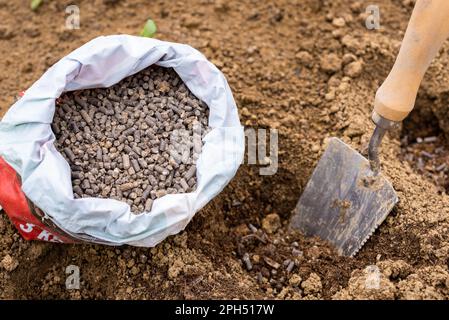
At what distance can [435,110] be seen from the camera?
2723 mm

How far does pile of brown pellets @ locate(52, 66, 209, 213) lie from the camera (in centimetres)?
205

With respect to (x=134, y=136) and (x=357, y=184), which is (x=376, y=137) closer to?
(x=357, y=184)

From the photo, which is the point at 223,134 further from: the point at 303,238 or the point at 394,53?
the point at 394,53

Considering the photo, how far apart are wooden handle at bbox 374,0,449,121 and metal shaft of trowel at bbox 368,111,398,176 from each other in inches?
1.2

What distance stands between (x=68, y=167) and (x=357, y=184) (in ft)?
3.40

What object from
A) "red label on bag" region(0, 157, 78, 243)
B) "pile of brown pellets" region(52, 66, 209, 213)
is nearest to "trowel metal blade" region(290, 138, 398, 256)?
"pile of brown pellets" region(52, 66, 209, 213)

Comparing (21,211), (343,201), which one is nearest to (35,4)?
(21,211)

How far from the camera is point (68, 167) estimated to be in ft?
6.70

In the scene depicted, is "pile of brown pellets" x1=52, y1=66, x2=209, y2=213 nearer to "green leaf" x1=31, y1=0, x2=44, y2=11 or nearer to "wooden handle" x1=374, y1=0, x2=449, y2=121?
"wooden handle" x1=374, y1=0, x2=449, y2=121

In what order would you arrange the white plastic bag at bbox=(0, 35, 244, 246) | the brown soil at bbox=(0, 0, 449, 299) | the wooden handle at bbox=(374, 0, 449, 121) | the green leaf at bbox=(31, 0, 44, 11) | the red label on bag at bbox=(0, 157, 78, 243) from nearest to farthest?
the wooden handle at bbox=(374, 0, 449, 121) < the white plastic bag at bbox=(0, 35, 244, 246) < the red label on bag at bbox=(0, 157, 78, 243) < the brown soil at bbox=(0, 0, 449, 299) < the green leaf at bbox=(31, 0, 44, 11)

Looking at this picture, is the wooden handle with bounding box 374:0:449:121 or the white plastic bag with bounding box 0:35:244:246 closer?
the wooden handle with bounding box 374:0:449:121

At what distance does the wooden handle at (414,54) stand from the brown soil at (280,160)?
0.45m

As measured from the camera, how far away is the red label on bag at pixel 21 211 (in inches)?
80.2

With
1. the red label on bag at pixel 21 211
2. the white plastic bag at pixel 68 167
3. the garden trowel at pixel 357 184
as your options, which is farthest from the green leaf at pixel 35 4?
the garden trowel at pixel 357 184
